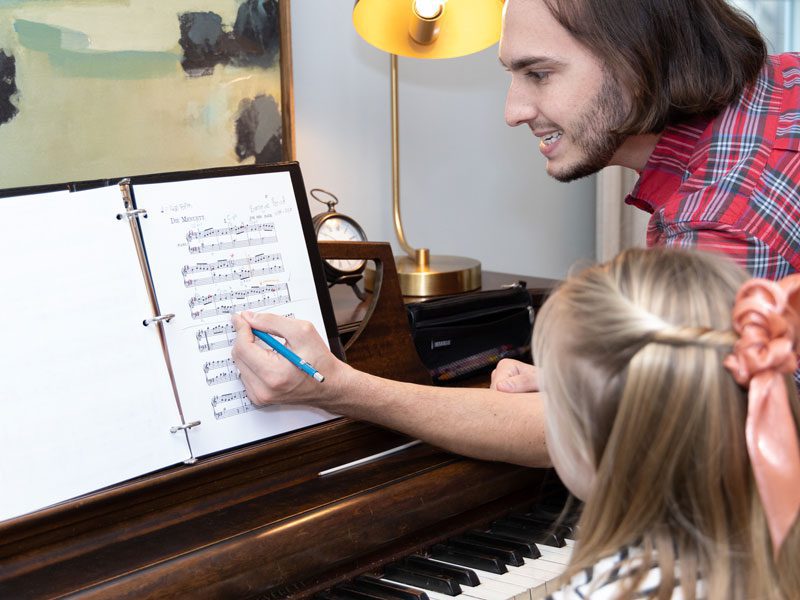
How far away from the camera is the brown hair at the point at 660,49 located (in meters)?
1.48

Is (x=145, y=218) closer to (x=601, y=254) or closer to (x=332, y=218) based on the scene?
(x=332, y=218)

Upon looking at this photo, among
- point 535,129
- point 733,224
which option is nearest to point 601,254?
point 535,129

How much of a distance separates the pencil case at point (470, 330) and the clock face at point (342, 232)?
0.23m

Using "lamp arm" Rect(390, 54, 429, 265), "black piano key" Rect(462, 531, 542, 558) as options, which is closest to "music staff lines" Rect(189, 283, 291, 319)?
"black piano key" Rect(462, 531, 542, 558)

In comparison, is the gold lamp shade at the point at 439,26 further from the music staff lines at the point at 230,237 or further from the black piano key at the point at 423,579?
the black piano key at the point at 423,579

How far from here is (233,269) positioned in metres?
1.30

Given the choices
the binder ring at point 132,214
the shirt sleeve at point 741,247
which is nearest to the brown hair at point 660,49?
the shirt sleeve at point 741,247

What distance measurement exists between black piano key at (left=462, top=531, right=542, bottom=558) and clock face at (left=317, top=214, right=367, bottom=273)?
602 millimetres

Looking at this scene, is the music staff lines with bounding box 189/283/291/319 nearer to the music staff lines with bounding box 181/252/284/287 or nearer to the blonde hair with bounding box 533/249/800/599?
the music staff lines with bounding box 181/252/284/287

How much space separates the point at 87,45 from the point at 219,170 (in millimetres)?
600

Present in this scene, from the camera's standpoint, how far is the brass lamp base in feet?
6.19

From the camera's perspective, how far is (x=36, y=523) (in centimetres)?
111

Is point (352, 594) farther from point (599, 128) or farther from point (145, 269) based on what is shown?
point (599, 128)

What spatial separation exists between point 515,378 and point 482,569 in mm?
326
